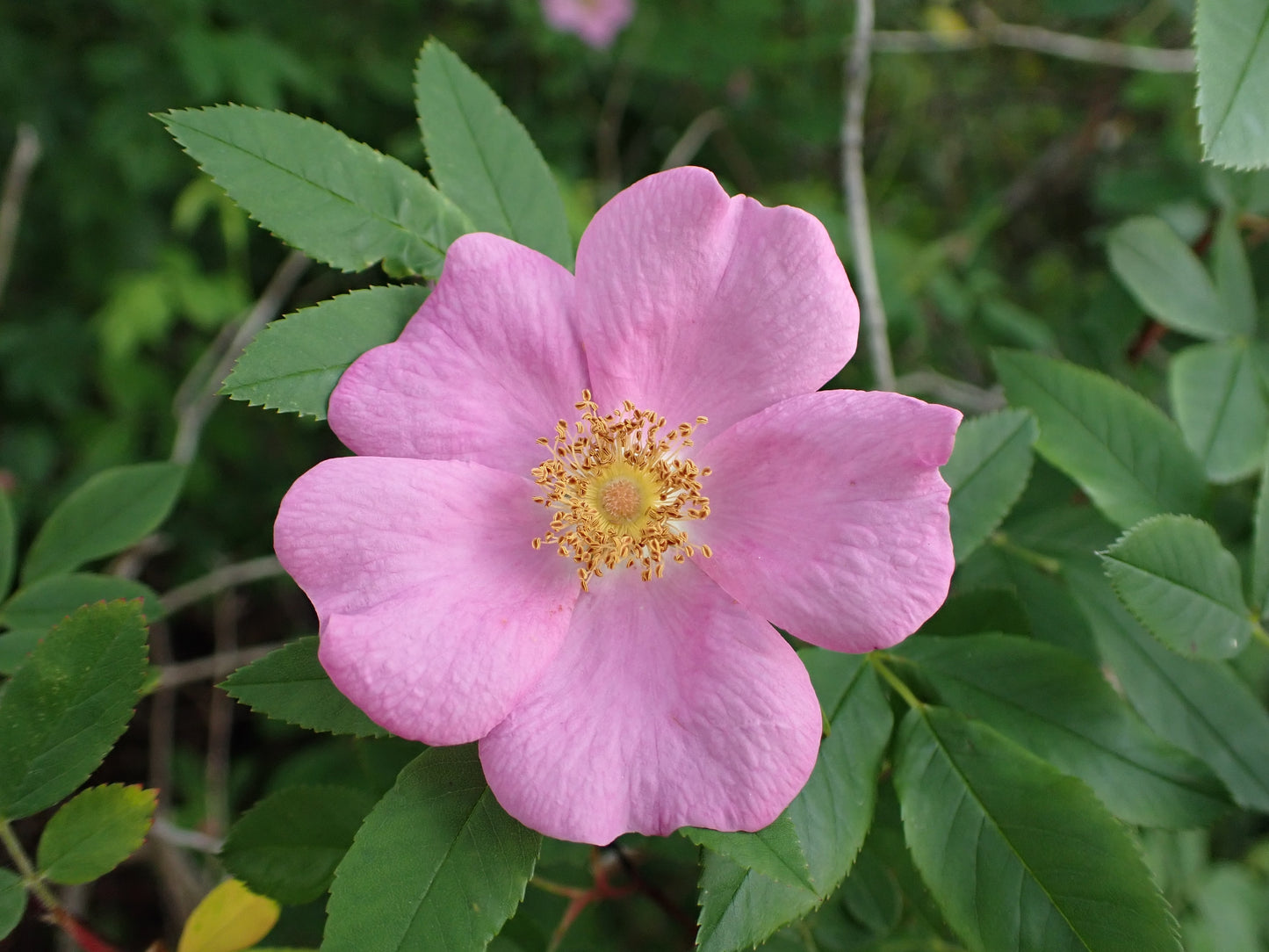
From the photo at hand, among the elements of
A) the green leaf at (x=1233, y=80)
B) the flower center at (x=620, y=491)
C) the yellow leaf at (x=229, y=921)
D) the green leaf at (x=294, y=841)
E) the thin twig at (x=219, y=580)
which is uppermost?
the green leaf at (x=1233, y=80)

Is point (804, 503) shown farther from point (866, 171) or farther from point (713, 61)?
point (866, 171)

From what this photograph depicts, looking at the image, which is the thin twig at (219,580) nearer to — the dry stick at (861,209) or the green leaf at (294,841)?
the green leaf at (294,841)

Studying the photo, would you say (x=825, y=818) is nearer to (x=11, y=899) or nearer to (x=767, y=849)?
(x=767, y=849)

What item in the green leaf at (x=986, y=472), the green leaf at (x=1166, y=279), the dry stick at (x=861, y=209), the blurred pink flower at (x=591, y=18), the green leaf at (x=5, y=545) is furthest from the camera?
the blurred pink flower at (x=591, y=18)

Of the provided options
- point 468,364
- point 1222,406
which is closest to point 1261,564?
point 1222,406

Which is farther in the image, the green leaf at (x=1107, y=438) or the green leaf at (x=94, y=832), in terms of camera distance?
the green leaf at (x=1107, y=438)

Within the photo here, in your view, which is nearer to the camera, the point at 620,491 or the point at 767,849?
the point at 767,849

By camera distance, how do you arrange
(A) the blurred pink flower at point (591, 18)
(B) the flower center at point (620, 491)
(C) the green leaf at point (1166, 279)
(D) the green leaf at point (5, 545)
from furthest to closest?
1. (A) the blurred pink flower at point (591, 18)
2. (C) the green leaf at point (1166, 279)
3. (D) the green leaf at point (5, 545)
4. (B) the flower center at point (620, 491)

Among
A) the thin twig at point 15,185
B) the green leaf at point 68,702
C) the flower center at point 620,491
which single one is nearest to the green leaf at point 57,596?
the green leaf at point 68,702
